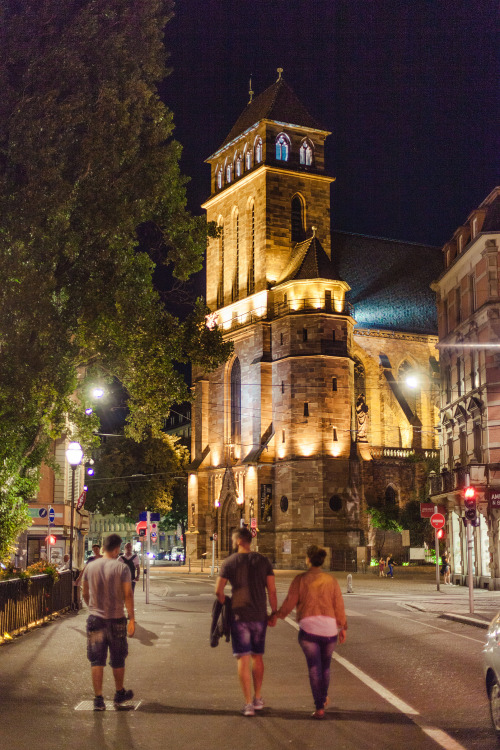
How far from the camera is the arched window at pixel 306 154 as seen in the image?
2630 inches

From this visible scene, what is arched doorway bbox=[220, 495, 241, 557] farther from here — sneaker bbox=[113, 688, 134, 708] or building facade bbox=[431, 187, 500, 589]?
sneaker bbox=[113, 688, 134, 708]

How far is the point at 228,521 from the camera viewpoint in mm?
62719

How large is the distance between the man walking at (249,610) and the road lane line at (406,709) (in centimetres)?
140

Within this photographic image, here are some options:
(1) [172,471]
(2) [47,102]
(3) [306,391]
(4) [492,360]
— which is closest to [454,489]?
(4) [492,360]

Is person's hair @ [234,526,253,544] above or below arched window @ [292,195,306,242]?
below

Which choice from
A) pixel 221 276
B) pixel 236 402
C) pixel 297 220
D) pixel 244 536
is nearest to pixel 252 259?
pixel 297 220

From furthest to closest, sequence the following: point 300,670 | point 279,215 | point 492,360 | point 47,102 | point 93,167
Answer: point 279,215 → point 492,360 → point 93,167 → point 47,102 → point 300,670

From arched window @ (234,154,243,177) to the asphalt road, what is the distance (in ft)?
175

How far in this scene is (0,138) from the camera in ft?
59.8

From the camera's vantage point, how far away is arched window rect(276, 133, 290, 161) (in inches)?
2594

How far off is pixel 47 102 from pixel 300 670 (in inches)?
449

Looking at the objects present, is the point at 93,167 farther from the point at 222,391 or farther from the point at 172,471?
the point at 172,471

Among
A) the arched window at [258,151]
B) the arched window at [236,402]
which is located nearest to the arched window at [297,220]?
the arched window at [258,151]

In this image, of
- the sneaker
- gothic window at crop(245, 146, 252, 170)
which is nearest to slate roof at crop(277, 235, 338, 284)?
gothic window at crop(245, 146, 252, 170)
